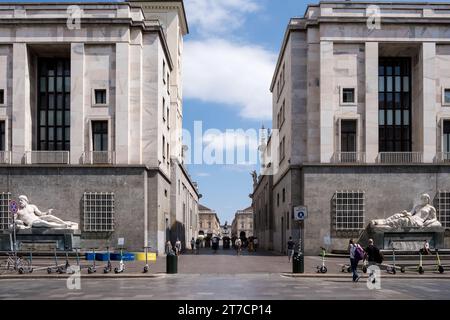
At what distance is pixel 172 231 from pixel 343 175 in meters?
20.7

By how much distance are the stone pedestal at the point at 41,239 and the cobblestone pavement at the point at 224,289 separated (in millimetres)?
14744

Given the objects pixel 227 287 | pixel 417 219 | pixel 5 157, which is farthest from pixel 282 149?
pixel 227 287

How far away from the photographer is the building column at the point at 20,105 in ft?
141

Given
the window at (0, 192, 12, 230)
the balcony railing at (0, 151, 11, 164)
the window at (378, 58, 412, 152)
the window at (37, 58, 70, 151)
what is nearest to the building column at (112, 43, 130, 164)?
the window at (37, 58, 70, 151)

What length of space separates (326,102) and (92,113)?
53.7ft

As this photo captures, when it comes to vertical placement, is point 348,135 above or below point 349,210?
above

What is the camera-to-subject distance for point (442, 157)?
43188 millimetres

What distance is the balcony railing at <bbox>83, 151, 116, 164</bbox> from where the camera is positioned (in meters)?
42.9

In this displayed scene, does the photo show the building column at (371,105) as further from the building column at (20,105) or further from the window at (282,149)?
the building column at (20,105)

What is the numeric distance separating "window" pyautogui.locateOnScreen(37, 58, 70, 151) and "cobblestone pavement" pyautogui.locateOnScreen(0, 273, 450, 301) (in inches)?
821

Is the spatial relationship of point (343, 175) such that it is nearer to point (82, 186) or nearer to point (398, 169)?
point (398, 169)

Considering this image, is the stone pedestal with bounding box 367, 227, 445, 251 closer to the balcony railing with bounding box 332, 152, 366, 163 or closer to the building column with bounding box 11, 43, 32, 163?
the balcony railing with bounding box 332, 152, 366, 163

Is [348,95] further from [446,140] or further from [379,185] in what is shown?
[446,140]

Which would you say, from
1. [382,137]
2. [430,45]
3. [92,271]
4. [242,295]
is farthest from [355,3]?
[242,295]
